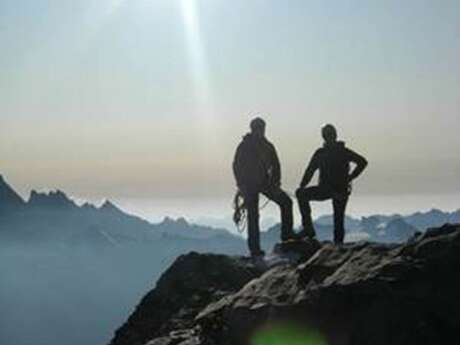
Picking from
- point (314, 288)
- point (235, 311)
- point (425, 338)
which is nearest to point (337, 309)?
point (314, 288)

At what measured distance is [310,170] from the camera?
27.1m

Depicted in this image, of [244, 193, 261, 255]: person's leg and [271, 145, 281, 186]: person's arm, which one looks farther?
[244, 193, 261, 255]: person's leg

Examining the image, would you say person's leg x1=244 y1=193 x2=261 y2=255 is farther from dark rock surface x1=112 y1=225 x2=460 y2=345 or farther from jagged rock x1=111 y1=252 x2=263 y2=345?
dark rock surface x1=112 y1=225 x2=460 y2=345

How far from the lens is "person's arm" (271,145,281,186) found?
28.7m

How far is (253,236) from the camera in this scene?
29.3 meters

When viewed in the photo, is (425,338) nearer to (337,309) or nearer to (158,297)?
(337,309)

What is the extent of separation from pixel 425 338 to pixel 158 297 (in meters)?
12.1

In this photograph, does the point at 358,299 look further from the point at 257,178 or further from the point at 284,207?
the point at 257,178

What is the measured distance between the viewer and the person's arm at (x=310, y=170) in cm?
2695

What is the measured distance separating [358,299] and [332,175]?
43.5 feet

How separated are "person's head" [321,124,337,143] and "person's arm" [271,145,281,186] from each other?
244 cm

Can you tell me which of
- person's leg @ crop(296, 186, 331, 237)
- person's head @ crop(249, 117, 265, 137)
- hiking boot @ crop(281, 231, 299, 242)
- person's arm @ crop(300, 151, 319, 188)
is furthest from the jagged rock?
person's head @ crop(249, 117, 265, 137)

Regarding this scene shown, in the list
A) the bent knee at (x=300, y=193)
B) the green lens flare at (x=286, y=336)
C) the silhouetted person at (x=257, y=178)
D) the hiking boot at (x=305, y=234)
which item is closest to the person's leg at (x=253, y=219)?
the silhouetted person at (x=257, y=178)

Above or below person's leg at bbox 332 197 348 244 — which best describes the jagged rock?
below
